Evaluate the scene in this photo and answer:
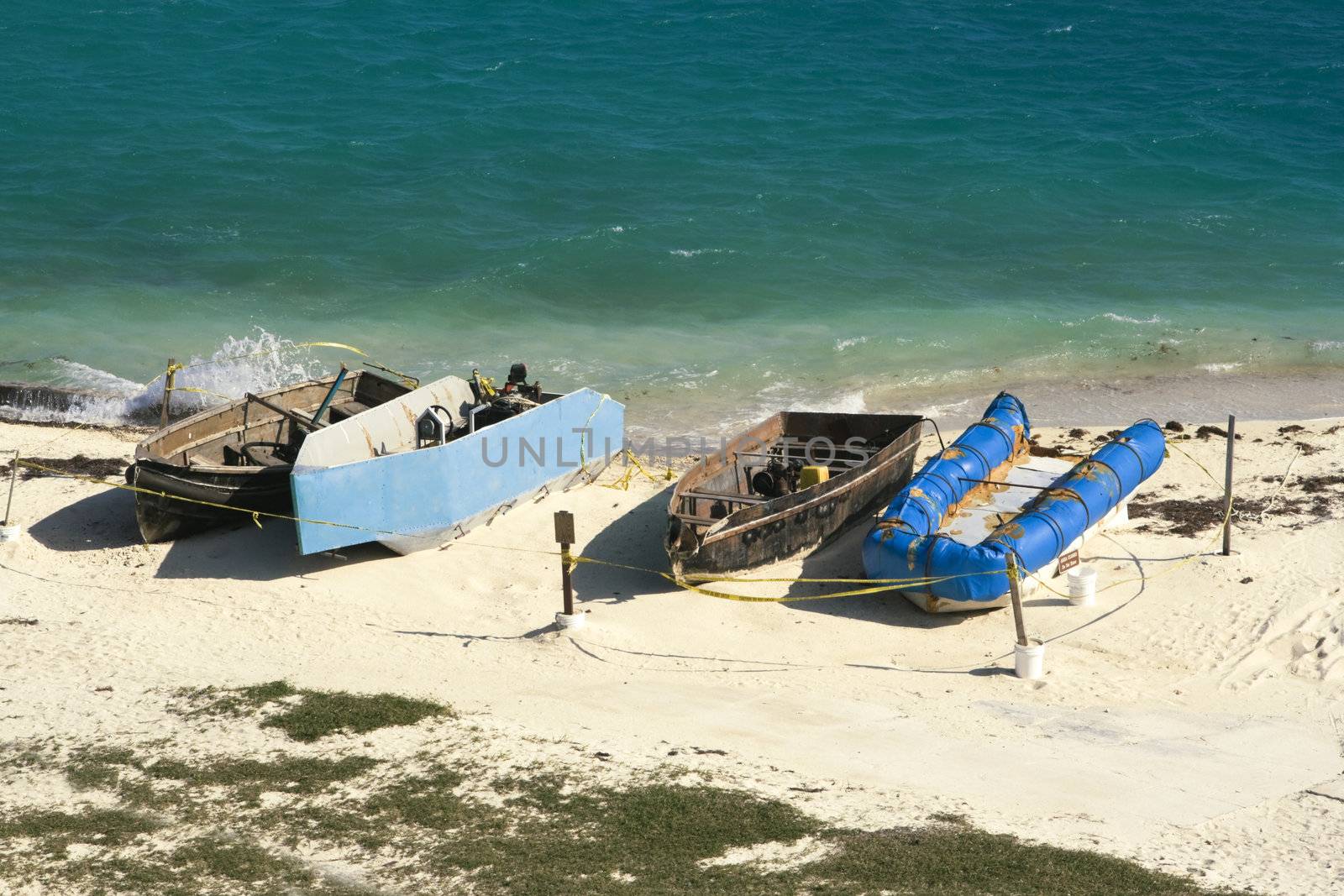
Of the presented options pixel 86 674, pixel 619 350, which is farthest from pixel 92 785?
pixel 619 350

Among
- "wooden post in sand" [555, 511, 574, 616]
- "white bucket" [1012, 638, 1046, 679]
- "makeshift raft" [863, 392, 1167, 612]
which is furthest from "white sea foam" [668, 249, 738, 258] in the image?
"white bucket" [1012, 638, 1046, 679]

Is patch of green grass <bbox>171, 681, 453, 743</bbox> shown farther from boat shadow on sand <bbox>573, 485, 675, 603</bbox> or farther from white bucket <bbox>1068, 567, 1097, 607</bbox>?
white bucket <bbox>1068, 567, 1097, 607</bbox>

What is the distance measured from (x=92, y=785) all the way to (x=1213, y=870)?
7.05m

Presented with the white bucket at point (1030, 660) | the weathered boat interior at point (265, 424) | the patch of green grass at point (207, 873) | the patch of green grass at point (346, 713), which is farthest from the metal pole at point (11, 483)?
the white bucket at point (1030, 660)

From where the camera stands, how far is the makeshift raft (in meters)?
11.7

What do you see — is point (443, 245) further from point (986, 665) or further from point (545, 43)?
point (986, 665)

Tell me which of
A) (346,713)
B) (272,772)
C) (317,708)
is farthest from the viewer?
(317,708)

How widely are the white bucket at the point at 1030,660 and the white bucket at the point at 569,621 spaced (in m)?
3.66

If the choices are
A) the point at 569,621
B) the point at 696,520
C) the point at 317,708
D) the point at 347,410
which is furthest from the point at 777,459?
Result: the point at 317,708

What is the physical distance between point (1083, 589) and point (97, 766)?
27.3 ft

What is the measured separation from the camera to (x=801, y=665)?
11.0 metres

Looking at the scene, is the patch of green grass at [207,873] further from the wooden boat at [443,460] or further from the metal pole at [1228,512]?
the metal pole at [1228,512]

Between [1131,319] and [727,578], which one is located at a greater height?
[1131,319]

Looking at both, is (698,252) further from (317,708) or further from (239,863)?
(239,863)
